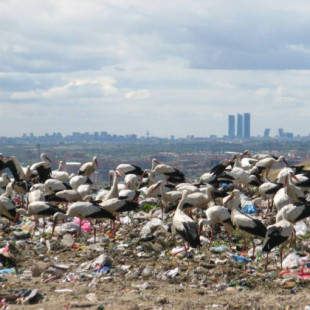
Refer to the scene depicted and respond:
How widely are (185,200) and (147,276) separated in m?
4.10

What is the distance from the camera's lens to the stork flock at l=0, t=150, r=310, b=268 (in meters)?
12.2

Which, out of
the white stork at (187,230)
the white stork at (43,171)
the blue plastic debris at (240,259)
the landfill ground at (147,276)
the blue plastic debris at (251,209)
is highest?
the white stork at (43,171)

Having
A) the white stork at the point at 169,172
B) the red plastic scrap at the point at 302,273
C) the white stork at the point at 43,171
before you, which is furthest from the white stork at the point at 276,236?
the white stork at the point at 43,171

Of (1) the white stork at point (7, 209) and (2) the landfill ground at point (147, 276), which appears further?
(1) the white stork at point (7, 209)

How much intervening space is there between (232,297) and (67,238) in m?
5.64

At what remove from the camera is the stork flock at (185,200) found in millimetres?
12211

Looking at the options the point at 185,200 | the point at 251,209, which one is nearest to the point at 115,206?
the point at 185,200

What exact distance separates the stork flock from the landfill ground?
0.49 m

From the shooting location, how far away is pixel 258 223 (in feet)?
39.0

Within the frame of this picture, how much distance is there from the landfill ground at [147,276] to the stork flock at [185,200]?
0.49 metres

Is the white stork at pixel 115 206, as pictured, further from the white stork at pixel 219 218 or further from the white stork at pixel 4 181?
the white stork at pixel 4 181

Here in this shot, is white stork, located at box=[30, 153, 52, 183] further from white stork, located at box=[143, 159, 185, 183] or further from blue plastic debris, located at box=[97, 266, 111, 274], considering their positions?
blue plastic debris, located at box=[97, 266, 111, 274]

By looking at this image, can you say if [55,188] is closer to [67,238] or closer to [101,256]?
[67,238]

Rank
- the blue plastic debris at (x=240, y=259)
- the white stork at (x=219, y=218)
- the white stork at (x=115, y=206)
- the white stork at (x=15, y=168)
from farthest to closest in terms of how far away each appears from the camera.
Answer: the white stork at (x=15, y=168) → the white stork at (x=115, y=206) → the white stork at (x=219, y=218) → the blue plastic debris at (x=240, y=259)
